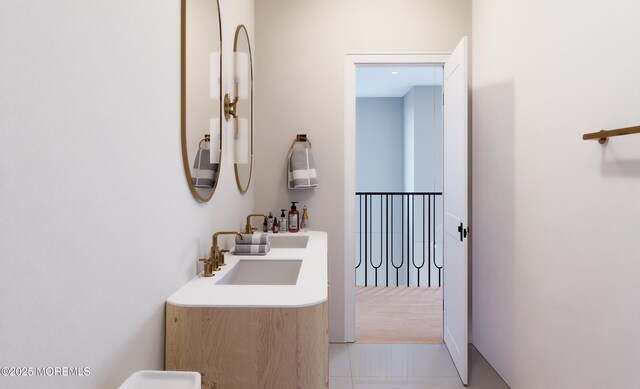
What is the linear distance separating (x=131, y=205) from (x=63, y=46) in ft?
1.43

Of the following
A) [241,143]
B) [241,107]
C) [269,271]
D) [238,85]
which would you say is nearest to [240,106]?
[241,107]

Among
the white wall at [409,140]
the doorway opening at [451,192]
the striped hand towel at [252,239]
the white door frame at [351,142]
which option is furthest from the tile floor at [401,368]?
the white wall at [409,140]

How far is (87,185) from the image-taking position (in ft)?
2.97

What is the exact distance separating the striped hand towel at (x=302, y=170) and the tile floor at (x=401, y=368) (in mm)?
1212

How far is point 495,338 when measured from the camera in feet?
A: 8.91

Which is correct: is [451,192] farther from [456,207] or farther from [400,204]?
[400,204]

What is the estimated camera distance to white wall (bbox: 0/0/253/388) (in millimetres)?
698

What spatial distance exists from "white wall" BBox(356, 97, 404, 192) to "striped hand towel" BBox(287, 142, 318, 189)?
4.15 m

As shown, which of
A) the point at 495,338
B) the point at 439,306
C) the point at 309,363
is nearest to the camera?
the point at 309,363

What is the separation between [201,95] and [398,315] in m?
2.81

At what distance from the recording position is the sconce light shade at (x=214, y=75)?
195 centimetres

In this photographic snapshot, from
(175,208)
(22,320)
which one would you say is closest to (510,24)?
(175,208)

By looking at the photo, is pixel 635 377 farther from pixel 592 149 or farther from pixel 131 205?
pixel 131 205

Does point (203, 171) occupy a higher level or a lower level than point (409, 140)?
lower
